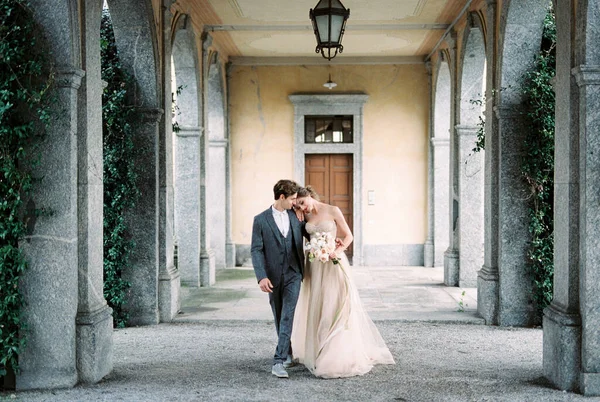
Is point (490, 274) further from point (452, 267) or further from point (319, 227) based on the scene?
point (452, 267)

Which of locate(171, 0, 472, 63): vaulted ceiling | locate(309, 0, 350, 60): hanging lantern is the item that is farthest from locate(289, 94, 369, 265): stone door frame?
locate(309, 0, 350, 60): hanging lantern

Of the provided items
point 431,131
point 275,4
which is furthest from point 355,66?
point 275,4

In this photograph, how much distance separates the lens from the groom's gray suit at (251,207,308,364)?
6004mm

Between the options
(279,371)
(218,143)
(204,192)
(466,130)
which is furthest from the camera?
(218,143)

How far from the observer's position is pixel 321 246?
602cm

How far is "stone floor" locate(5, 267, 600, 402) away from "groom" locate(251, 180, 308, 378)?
0.37 metres

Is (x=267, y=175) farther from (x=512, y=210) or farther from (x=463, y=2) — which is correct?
(x=512, y=210)

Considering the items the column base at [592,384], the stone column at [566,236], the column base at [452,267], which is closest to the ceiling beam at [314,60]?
the column base at [452,267]

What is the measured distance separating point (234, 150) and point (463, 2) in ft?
20.3

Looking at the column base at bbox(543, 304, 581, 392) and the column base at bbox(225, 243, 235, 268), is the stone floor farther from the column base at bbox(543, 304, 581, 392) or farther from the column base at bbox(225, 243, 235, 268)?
the column base at bbox(225, 243, 235, 268)

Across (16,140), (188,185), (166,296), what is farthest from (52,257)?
(188,185)

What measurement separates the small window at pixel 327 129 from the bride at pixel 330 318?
8.84m

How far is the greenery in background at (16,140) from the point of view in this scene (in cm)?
524

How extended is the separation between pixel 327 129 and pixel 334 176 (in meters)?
1.00
